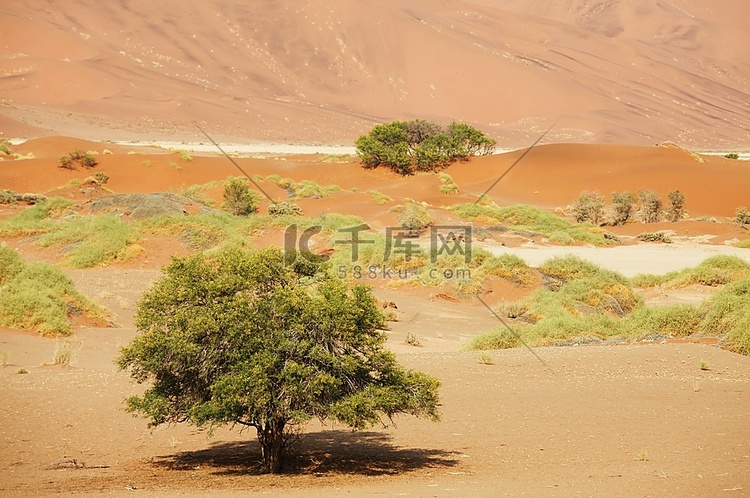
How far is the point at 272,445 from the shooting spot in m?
9.05

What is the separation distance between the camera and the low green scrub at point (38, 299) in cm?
1600

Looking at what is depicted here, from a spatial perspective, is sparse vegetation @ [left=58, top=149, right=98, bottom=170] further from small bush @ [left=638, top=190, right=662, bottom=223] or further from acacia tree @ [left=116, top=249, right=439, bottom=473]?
acacia tree @ [left=116, top=249, right=439, bottom=473]

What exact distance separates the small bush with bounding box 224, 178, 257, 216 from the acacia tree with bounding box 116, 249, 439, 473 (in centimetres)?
2413

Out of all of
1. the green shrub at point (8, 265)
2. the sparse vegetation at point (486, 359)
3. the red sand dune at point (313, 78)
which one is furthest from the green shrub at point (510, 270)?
the red sand dune at point (313, 78)

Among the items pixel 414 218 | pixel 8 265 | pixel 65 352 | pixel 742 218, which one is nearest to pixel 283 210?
pixel 414 218

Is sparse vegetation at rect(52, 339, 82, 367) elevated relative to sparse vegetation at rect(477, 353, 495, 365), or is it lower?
elevated

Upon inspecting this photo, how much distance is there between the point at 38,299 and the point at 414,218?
1602cm

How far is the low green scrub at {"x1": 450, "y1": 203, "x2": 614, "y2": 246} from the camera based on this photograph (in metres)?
33.1

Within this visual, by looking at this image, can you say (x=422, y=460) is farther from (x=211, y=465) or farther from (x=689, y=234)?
(x=689, y=234)

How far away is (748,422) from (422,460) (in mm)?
4265

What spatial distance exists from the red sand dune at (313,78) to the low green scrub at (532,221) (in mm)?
69431

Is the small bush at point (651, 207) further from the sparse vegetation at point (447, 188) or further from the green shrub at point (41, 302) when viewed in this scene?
the green shrub at point (41, 302)

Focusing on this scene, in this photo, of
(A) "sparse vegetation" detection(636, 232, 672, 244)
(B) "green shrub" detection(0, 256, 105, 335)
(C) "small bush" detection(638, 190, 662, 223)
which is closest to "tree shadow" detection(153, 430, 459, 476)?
(B) "green shrub" detection(0, 256, 105, 335)

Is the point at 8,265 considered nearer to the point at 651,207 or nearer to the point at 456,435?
the point at 456,435
